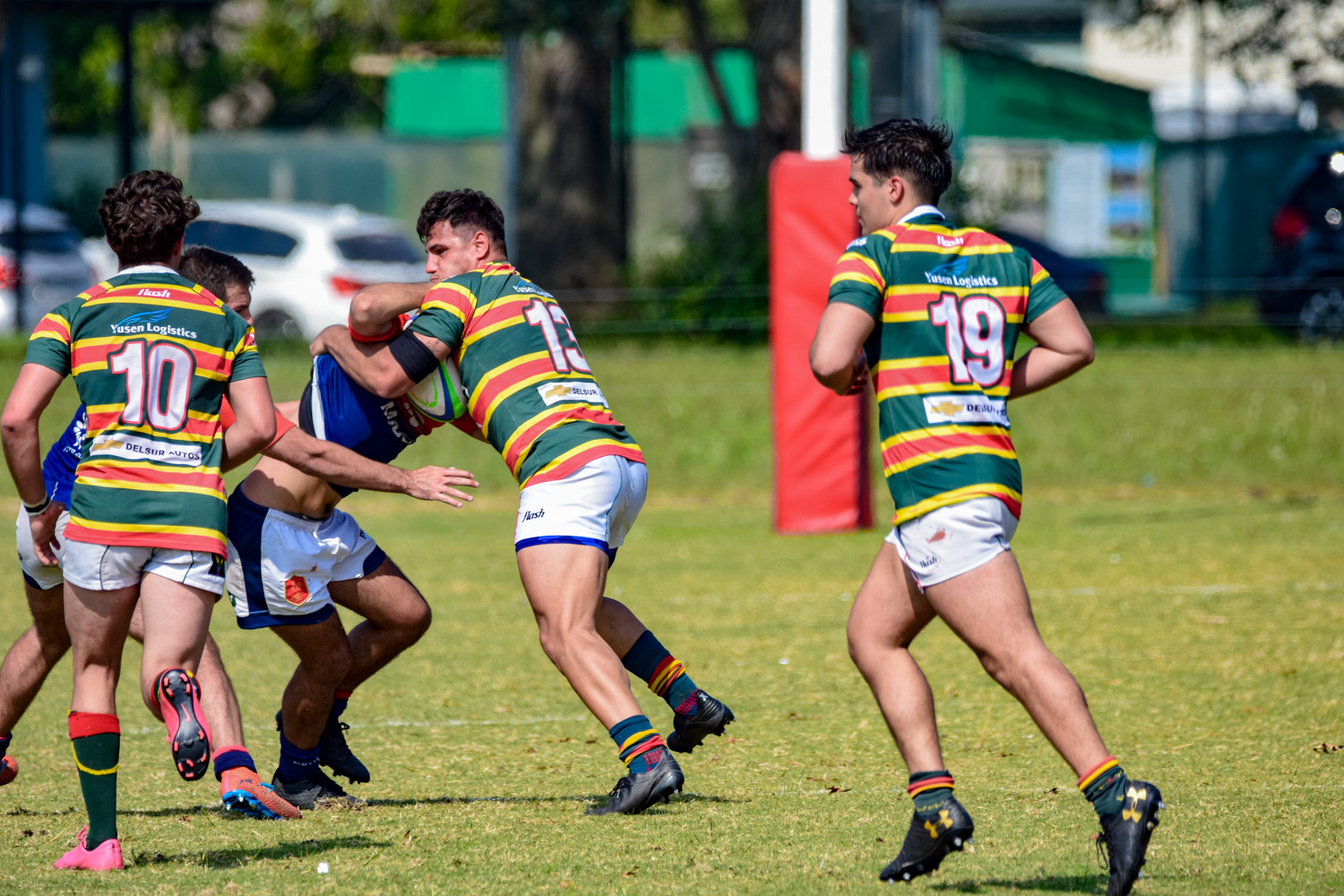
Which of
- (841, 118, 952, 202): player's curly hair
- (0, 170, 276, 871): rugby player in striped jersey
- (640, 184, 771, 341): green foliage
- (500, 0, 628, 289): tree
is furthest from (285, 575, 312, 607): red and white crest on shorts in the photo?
(500, 0, 628, 289): tree

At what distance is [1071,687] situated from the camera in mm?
4148

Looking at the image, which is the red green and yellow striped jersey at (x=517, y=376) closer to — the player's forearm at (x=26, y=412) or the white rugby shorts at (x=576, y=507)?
the white rugby shorts at (x=576, y=507)

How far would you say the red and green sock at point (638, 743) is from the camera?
194 inches

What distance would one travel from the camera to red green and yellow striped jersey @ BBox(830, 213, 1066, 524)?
426 cm

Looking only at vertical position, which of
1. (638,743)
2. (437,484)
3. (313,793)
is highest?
(437,484)

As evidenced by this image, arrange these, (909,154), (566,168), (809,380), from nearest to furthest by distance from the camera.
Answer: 1. (909,154)
2. (809,380)
3. (566,168)

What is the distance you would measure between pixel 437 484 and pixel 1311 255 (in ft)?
42.8

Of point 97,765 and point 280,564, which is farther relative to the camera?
point 280,564

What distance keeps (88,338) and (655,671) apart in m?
2.02

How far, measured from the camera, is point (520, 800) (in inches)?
213

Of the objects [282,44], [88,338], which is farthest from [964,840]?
[282,44]

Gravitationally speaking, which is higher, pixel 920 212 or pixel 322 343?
pixel 920 212

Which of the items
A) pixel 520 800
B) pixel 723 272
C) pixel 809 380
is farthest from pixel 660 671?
pixel 723 272

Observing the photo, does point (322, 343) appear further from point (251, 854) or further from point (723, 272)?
point (723, 272)
